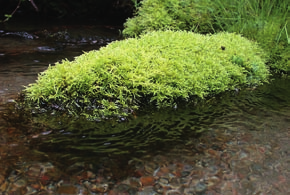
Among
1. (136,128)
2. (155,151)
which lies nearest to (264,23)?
(136,128)

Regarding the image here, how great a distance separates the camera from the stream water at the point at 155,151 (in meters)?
1.79

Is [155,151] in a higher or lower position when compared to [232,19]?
lower

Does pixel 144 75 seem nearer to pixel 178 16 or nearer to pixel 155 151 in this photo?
pixel 155 151

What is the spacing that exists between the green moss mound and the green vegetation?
0.65 m

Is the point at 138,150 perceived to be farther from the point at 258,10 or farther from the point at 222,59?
the point at 258,10

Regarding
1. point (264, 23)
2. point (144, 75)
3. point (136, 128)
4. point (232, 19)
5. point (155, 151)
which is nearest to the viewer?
point (155, 151)

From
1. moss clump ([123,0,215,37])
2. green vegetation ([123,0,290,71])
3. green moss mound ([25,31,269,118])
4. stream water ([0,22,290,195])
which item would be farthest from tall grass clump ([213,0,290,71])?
stream water ([0,22,290,195])

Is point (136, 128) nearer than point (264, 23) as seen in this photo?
Yes

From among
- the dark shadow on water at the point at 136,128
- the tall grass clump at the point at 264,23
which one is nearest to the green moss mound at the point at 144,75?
the dark shadow on water at the point at 136,128

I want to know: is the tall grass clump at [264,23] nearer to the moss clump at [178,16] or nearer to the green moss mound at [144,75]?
the moss clump at [178,16]

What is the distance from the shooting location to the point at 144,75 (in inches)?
108

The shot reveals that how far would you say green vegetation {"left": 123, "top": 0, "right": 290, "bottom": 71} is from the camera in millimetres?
4250

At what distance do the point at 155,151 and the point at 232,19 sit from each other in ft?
10.1

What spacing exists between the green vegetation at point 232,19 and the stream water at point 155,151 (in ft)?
4.76
